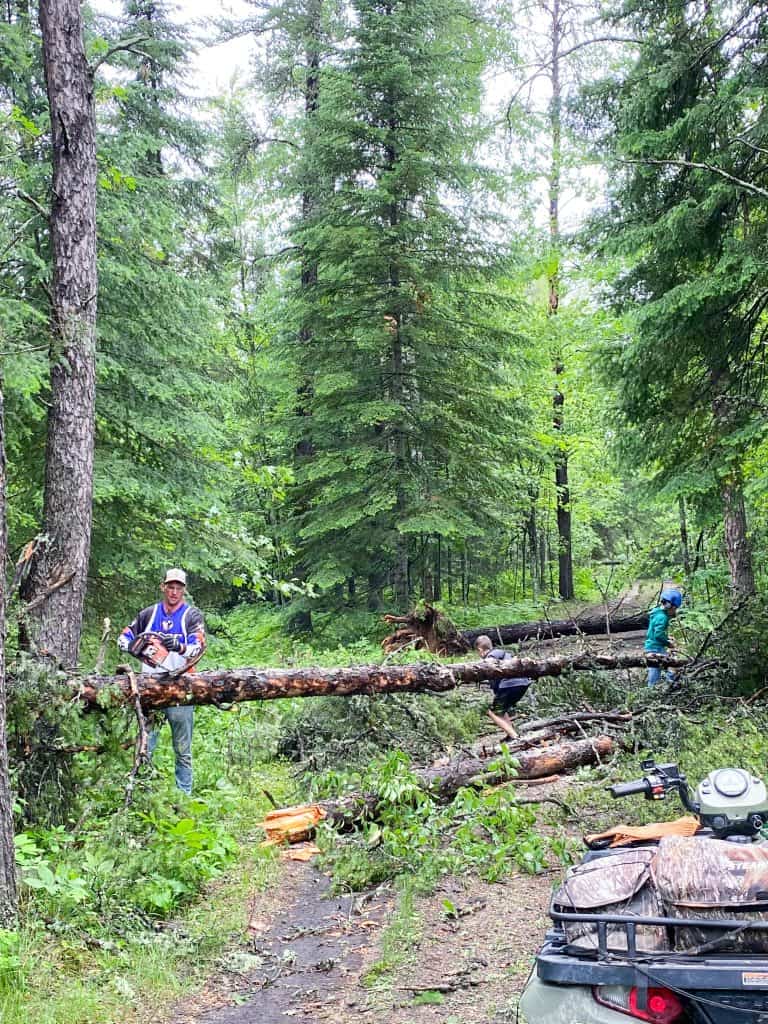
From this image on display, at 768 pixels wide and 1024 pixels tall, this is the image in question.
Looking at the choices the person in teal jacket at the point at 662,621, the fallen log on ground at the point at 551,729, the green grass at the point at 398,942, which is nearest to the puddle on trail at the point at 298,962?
the green grass at the point at 398,942

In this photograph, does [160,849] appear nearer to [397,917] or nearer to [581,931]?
[397,917]

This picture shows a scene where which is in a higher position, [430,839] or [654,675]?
[654,675]

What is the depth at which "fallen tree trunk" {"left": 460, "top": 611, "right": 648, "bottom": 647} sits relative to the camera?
55.0 feet

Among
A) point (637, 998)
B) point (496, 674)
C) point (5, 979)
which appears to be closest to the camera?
point (637, 998)

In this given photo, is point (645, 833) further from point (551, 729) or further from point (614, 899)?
point (551, 729)

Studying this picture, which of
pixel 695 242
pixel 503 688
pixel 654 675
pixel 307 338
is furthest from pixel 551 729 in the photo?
pixel 307 338

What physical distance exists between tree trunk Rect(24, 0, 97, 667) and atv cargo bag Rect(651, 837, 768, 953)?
21.4ft

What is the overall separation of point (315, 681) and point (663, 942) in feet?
18.6

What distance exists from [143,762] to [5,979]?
2559 millimetres

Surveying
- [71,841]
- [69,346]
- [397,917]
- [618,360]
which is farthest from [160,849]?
[618,360]

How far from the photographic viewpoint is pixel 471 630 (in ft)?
56.3

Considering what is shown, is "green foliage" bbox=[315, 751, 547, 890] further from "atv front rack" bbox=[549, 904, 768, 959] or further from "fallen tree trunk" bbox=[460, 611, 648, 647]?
"fallen tree trunk" bbox=[460, 611, 648, 647]

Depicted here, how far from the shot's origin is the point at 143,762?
6.60 m

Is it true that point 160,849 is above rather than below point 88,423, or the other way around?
below
